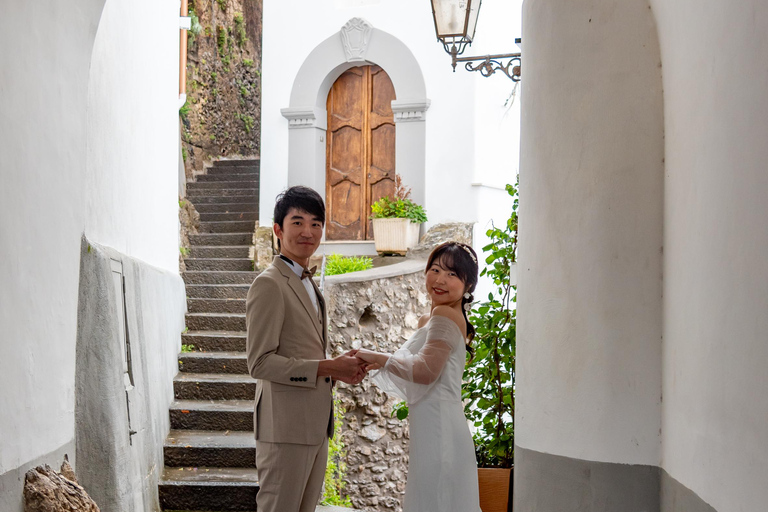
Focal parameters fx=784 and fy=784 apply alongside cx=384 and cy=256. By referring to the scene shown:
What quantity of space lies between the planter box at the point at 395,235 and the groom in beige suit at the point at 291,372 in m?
6.57

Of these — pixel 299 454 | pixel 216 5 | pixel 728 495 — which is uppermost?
pixel 216 5

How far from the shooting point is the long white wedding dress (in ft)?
10.1

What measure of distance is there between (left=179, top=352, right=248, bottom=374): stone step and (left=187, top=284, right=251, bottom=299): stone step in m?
1.44

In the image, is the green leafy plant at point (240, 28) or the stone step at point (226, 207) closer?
the stone step at point (226, 207)

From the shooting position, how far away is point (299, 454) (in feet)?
9.16

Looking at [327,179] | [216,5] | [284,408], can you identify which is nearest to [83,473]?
[284,408]

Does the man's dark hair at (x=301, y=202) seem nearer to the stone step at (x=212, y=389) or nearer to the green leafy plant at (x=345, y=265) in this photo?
the stone step at (x=212, y=389)

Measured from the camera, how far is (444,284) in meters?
3.16

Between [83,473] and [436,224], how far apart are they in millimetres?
6548

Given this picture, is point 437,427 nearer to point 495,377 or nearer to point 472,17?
point 495,377

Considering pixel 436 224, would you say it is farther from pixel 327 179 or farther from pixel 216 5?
pixel 216 5

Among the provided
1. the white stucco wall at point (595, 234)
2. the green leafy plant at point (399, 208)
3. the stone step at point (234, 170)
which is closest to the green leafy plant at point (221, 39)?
the stone step at point (234, 170)

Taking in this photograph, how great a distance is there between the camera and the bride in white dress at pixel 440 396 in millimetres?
3078

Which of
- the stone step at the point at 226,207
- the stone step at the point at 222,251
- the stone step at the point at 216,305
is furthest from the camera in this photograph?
the stone step at the point at 226,207
